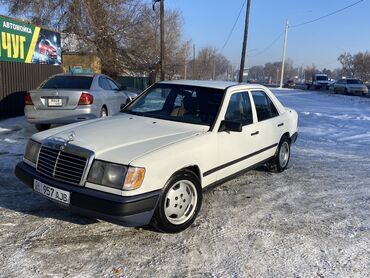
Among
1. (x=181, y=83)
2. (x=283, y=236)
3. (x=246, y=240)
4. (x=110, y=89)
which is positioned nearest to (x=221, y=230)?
(x=246, y=240)

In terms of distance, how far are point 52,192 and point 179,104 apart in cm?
205

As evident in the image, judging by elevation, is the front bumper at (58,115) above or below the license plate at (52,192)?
above

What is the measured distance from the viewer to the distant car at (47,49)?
14.8 meters

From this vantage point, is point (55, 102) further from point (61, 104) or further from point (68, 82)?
point (68, 82)

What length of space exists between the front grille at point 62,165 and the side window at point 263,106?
2832 millimetres

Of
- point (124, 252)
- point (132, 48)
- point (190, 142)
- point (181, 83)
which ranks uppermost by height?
point (132, 48)

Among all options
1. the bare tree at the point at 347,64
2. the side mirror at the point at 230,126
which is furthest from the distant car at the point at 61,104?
the bare tree at the point at 347,64

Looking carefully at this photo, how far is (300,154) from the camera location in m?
7.88

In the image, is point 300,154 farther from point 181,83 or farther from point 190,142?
point 190,142

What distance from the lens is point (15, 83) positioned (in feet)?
40.0

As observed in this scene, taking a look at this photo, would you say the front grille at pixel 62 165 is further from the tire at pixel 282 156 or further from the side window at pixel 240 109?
the tire at pixel 282 156

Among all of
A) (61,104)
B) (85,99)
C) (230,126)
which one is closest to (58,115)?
(61,104)

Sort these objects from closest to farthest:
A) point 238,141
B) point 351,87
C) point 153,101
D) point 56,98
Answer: point 238,141 → point 153,101 → point 56,98 → point 351,87

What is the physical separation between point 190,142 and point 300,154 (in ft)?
14.9
